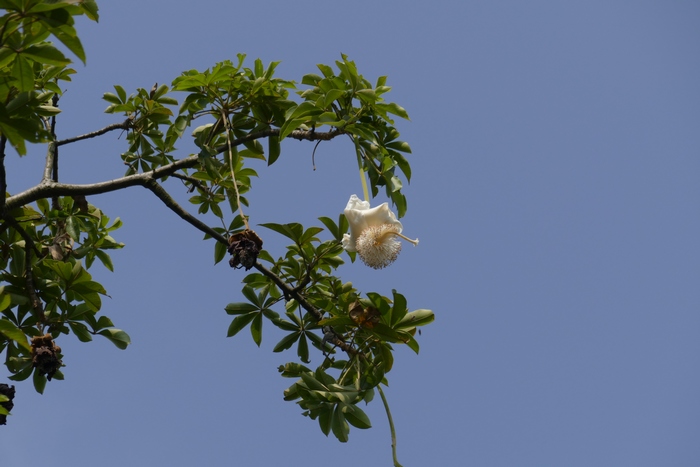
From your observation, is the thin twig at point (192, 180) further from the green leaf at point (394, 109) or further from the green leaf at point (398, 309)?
the green leaf at point (398, 309)

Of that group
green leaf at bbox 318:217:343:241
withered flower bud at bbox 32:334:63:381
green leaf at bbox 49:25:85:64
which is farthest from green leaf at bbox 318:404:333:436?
green leaf at bbox 49:25:85:64

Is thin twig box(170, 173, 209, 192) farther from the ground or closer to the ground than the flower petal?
farther from the ground

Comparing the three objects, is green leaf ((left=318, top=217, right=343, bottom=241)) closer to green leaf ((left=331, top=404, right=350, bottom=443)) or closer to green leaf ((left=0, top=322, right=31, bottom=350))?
green leaf ((left=331, top=404, right=350, bottom=443))

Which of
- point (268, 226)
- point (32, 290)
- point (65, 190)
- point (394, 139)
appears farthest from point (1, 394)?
point (394, 139)

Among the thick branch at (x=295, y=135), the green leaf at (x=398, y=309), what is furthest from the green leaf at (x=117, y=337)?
the green leaf at (x=398, y=309)

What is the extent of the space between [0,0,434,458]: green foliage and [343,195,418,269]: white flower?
0.13m

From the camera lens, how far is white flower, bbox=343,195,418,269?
2670 millimetres

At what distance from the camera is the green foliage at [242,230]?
8.68 feet

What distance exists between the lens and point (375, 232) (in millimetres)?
2668

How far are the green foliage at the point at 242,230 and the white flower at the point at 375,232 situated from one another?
0.42 feet

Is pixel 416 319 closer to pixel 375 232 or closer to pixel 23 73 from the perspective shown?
pixel 375 232

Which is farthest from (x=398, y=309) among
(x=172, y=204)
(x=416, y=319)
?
(x=172, y=204)

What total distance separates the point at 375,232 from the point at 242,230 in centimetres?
67

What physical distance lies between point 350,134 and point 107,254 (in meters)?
1.49
